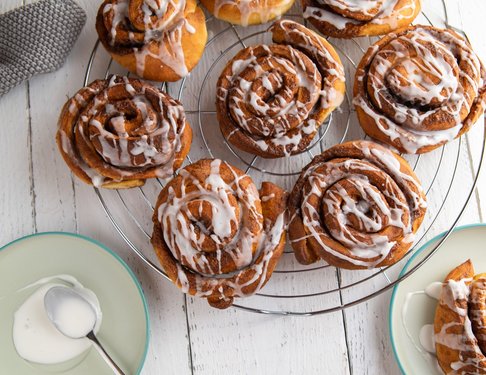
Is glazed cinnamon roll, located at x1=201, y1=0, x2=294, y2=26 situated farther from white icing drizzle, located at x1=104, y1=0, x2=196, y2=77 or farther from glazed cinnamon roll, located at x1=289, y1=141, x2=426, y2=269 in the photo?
glazed cinnamon roll, located at x1=289, y1=141, x2=426, y2=269

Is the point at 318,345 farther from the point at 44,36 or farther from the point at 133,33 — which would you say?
the point at 44,36

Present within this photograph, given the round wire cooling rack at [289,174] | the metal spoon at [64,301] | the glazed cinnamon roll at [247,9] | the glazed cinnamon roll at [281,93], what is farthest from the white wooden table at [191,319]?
the glazed cinnamon roll at [247,9]

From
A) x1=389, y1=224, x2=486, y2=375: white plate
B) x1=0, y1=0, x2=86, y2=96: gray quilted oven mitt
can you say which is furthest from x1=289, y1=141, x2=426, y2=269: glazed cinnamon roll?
x1=0, y1=0, x2=86, y2=96: gray quilted oven mitt


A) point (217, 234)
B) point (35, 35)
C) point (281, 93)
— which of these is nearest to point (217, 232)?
point (217, 234)

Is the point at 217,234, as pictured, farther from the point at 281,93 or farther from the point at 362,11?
the point at 362,11

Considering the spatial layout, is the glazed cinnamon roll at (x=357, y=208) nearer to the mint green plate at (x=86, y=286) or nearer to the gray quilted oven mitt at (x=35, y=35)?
the mint green plate at (x=86, y=286)

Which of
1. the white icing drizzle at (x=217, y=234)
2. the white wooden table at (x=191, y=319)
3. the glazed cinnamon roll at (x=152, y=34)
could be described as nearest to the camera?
the white icing drizzle at (x=217, y=234)
